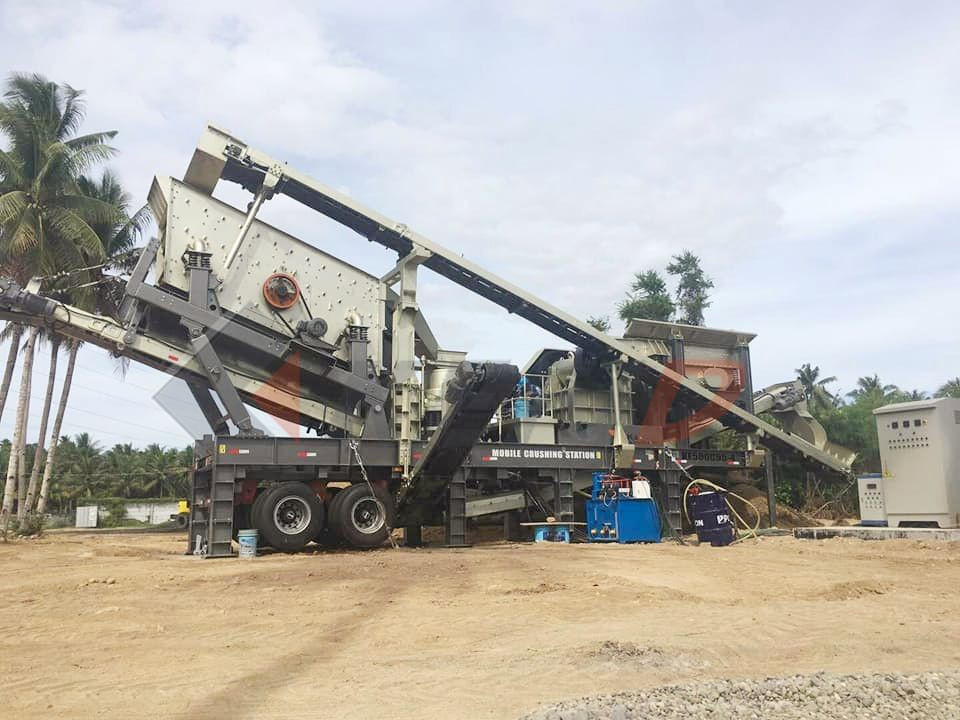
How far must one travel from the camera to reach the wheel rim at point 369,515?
14.0 meters

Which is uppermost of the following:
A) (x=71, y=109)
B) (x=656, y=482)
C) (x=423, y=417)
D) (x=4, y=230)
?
(x=71, y=109)

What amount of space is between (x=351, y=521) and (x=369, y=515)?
1.32 feet

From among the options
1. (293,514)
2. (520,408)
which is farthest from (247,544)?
(520,408)

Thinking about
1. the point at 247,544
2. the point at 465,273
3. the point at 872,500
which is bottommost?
the point at 247,544

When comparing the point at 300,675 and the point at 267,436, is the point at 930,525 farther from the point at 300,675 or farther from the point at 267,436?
the point at 300,675

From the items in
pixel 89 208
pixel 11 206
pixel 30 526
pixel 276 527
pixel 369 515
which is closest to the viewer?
pixel 276 527

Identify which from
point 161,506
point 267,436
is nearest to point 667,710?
point 267,436

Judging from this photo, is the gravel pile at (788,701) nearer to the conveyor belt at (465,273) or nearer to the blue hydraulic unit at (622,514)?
the blue hydraulic unit at (622,514)

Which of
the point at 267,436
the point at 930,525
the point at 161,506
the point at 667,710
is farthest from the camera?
the point at 161,506

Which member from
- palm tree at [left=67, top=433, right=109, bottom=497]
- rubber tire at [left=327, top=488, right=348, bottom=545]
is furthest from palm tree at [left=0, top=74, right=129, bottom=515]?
palm tree at [left=67, top=433, right=109, bottom=497]

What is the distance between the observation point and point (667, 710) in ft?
13.6

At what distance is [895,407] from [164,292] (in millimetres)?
14303

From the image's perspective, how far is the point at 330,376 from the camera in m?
14.8

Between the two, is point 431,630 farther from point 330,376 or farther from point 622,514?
point 622,514
